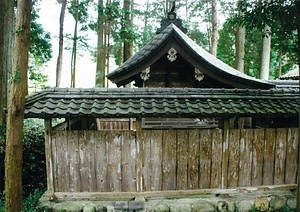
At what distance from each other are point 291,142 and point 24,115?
7.23 m

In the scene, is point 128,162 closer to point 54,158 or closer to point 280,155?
point 54,158

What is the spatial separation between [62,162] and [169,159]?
2.94 m

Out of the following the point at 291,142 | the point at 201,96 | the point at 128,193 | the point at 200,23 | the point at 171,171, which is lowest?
the point at 128,193

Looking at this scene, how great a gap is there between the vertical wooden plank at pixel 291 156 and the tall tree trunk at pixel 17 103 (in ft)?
23.5

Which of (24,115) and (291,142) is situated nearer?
(24,115)

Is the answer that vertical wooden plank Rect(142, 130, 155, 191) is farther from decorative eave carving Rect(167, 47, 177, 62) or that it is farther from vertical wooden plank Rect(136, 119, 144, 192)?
decorative eave carving Rect(167, 47, 177, 62)

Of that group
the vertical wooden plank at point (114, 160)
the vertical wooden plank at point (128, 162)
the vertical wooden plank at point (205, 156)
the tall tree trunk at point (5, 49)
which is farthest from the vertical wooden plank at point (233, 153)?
the tall tree trunk at point (5, 49)

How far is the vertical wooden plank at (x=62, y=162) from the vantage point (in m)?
6.20

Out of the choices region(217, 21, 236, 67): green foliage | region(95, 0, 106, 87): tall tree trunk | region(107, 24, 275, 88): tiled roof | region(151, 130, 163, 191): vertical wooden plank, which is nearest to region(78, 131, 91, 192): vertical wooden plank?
region(151, 130, 163, 191): vertical wooden plank

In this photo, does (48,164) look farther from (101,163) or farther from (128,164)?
(128,164)

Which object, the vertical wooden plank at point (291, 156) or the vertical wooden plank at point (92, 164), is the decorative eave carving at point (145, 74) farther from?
the vertical wooden plank at point (291, 156)

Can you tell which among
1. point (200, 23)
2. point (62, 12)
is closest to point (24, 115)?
point (62, 12)

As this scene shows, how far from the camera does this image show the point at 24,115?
5.31 m

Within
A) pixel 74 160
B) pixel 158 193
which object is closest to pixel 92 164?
pixel 74 160
